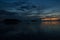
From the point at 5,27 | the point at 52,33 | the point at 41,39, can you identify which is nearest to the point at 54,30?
the point at 52,33

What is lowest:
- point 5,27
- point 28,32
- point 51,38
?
point 51,38

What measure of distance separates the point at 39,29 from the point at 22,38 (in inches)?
42.2

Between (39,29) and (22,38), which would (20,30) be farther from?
(39,29)

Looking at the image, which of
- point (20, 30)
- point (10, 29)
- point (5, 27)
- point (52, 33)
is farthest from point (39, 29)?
point (5, 27)

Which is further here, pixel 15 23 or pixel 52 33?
pixel 52 33

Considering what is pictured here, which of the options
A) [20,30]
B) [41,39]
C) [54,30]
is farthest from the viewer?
[54,30]

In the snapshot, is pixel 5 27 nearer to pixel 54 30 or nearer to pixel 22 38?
pixel 22 38

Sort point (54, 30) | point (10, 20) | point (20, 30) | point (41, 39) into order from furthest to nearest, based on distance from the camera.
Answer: point (54, 30) → point (20, 30) → point (41, 39) → point (10, 20)

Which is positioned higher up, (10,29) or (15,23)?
(15,23)

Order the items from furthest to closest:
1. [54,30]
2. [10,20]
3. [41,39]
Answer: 1. [54,30]
2. [41,39]
3. [10,20]

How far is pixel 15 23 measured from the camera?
379cm

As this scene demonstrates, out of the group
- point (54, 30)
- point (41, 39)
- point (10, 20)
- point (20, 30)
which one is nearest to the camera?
point (10, 20)

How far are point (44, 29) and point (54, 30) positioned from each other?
448mm

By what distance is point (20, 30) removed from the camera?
4328 mm
